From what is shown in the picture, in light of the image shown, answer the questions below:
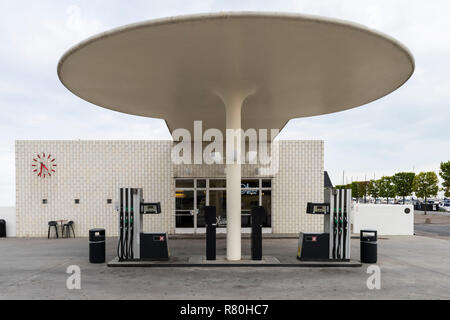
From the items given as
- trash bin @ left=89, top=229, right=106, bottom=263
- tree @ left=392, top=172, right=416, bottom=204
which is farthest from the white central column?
tree @ left=392, top=172, right=416, bottom=204

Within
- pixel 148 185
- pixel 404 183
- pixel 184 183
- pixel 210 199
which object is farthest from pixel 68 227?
pixel 404 183

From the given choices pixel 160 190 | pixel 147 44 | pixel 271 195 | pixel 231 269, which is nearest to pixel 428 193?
pixel 271 195

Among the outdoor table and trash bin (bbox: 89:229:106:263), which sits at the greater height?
the outdoor table

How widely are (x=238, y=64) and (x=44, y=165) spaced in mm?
11575

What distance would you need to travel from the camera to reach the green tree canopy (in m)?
55.2

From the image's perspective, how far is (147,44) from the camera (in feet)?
21.5

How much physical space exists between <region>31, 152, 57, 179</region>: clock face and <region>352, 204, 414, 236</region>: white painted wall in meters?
14.4

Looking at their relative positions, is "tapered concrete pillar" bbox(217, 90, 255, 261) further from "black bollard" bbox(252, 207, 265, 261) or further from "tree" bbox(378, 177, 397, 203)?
"tree" bbox(378, 177, 397, 203)

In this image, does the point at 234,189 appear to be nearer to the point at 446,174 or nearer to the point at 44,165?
the point at 44,165

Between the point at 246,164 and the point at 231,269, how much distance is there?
7.83 meters

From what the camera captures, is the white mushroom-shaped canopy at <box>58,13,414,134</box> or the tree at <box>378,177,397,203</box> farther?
the tree at <box>378,177,397,203</box>
